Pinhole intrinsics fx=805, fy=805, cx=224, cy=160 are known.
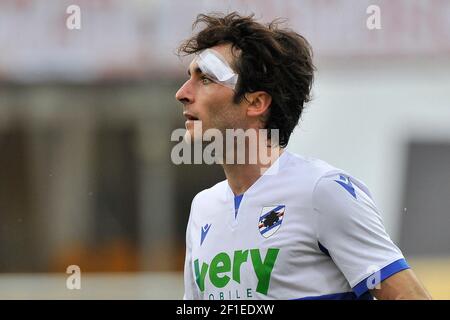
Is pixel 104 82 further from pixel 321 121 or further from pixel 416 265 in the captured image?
pixel 416 265

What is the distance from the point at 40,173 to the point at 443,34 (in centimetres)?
474

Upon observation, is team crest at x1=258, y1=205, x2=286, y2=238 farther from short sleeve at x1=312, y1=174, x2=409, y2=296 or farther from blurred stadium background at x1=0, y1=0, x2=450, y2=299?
blurred stadium background at x1=0, y1=0, x2=450, y2=299

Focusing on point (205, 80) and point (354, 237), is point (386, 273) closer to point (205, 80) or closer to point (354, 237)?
point (354, 237)

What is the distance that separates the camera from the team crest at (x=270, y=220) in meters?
2.98

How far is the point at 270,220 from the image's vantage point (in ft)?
9.91

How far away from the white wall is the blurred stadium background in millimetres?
14

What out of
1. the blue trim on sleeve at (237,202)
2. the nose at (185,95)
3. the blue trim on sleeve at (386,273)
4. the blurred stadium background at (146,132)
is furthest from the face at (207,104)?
the blurred stadium background at (146,132)

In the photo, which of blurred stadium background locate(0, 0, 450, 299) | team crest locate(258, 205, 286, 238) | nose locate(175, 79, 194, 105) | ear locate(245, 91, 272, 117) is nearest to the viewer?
team crest locate(258, 205, 286, 238)

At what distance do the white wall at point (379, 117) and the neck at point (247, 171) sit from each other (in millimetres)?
4887

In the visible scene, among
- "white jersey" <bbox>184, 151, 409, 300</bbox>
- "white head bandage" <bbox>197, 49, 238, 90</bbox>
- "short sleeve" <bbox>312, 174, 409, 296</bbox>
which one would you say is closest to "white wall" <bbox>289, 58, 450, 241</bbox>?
"white head bandage" <bbox>197, 49, 238, 90</bbox>

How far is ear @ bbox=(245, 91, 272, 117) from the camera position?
328cm

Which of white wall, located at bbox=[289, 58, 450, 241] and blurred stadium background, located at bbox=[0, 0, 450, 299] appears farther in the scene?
white wall, located at bbox=[289, 58, 450, 241]

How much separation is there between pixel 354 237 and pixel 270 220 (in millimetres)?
360

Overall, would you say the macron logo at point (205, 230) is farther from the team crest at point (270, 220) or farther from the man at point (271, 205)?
the team crest at point (270, 220)
